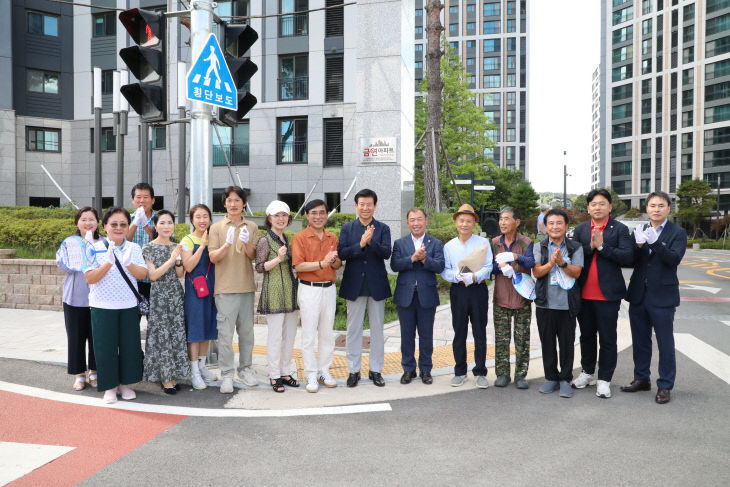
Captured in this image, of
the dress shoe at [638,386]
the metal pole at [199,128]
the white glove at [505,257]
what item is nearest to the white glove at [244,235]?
the metal pole at [199,128]

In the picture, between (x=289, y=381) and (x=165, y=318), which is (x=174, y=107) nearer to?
(x=165, y=318)

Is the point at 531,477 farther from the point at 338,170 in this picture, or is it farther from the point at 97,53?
the point at 97,53

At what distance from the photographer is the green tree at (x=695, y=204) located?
4928 cm

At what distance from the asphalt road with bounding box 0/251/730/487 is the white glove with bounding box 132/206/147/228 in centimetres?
194

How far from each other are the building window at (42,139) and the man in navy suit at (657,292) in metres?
29.7

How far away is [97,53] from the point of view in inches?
1068

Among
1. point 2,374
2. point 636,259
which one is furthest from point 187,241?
point 636,259

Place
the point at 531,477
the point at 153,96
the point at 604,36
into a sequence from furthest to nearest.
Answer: the point at 604,36 → the point at 153,96 → the point at 531,477

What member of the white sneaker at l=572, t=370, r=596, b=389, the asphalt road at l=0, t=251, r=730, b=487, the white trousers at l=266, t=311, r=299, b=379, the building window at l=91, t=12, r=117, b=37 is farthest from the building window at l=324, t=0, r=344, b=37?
the asphalt road at l=0, t=251, r=730, b=487

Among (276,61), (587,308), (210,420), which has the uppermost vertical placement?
(276,61)

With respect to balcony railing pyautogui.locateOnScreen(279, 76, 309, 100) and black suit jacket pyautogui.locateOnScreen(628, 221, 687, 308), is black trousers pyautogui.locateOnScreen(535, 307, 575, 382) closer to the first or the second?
black suit jacket pyautogui.locateOnScreen(628, 221, 687, 308)

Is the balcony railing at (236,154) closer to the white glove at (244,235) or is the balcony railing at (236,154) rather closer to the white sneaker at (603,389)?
the white glove at (244,235)

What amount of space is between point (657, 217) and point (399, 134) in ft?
17.1

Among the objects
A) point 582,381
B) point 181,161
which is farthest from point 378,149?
point 181,161
